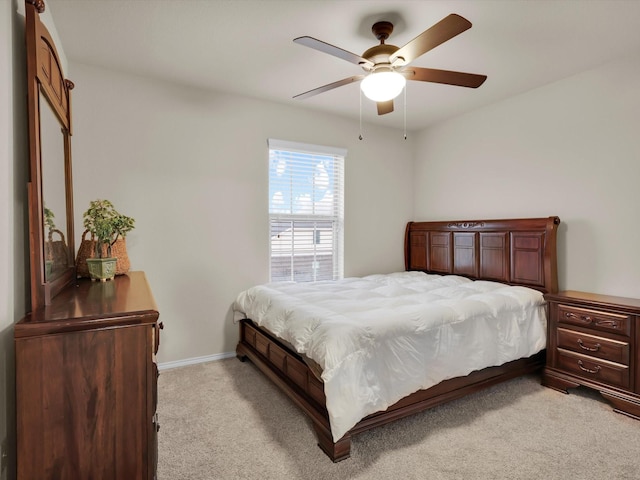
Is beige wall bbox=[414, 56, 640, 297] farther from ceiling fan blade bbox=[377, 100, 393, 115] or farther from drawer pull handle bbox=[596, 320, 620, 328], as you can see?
ceiling fan blade bbox=[377, 100, 393, 115]

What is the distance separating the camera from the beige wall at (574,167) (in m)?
2.91

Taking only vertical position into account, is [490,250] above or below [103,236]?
below

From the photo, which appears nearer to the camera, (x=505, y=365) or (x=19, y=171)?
(x=19, y=171)

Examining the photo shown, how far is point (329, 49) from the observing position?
2.03 metres

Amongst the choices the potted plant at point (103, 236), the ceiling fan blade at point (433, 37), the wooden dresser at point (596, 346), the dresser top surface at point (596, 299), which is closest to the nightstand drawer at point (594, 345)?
the wooden dresser at point (596, 346)

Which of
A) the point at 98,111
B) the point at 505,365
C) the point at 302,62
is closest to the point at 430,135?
the point at 302,62

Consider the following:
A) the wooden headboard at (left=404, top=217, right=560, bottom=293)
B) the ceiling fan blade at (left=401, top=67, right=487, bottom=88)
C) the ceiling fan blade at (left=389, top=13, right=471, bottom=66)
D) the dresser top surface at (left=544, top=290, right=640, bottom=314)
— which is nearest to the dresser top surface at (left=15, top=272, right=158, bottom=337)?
the ceiling fan blade at (left=389, top=13, right=471, bottom=66)

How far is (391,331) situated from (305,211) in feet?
7.35

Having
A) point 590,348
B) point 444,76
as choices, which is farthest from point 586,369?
point 444,76

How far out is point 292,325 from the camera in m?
2.42

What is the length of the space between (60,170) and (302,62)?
193 cm

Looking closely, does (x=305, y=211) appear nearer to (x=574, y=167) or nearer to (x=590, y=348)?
(x=574, y=167)

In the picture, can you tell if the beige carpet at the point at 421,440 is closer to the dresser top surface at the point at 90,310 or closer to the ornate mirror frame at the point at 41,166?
the dresser top surface at the point at 90,310

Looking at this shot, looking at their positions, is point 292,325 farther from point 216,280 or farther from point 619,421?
point 619,421
